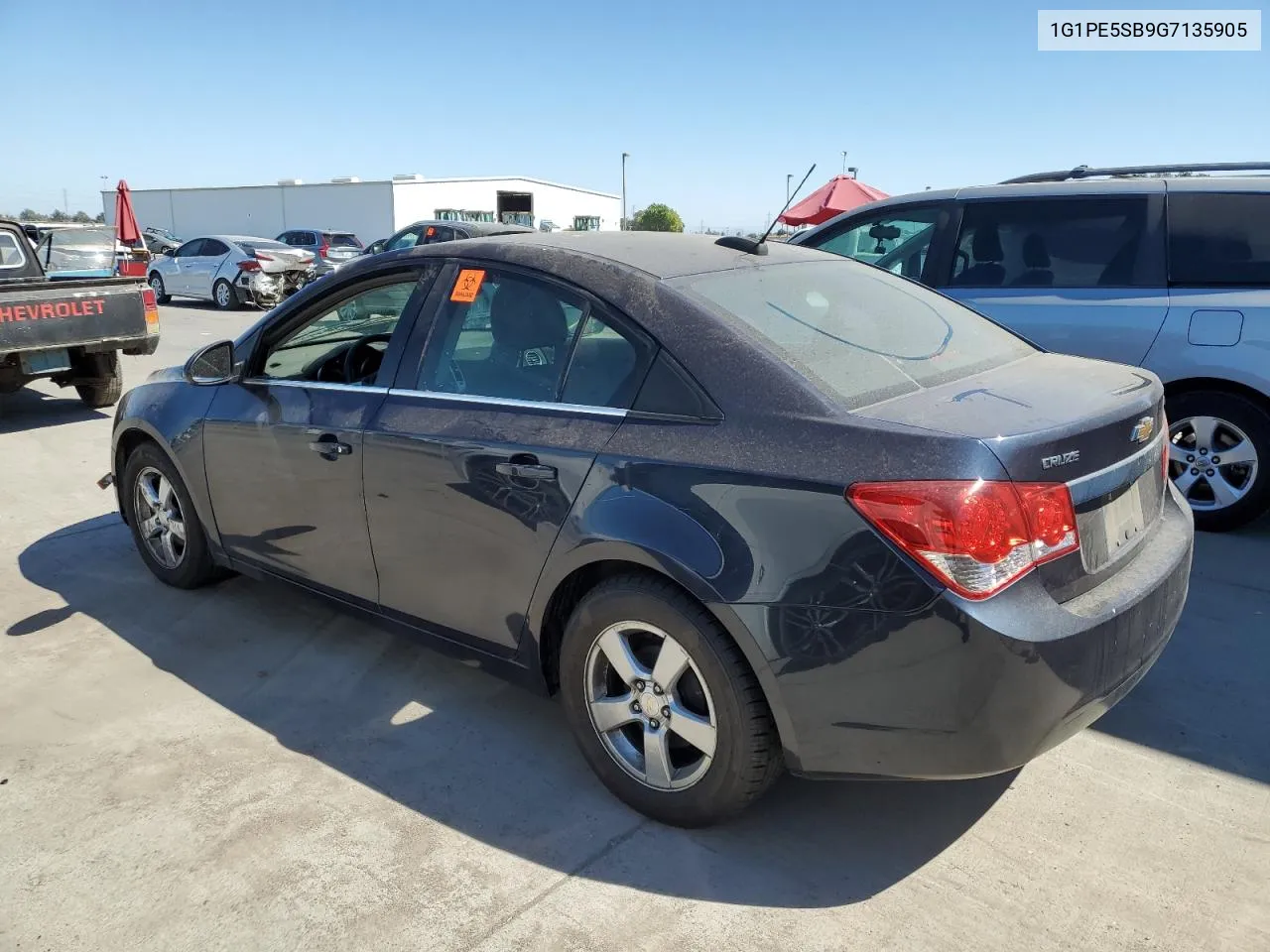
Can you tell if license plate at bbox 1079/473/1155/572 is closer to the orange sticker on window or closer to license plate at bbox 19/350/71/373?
the orange sticker on window

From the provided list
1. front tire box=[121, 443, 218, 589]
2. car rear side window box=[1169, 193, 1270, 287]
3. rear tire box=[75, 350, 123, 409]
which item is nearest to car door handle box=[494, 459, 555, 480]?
front tire box=[121, 443, 218, 589]

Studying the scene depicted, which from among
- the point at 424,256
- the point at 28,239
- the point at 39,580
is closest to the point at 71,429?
the point at 28,239

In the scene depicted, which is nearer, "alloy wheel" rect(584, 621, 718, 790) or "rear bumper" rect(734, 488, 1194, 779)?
"rear bumper" rect(734, 488, 1194, 779)

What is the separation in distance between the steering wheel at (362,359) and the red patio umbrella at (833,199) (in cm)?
1562

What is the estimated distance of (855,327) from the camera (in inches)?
118

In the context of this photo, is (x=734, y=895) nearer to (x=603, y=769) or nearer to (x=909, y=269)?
(x=603, y=769)

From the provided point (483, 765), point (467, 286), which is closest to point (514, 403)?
point (467, 286)

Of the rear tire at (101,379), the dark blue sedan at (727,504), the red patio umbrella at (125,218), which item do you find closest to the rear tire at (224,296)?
the red patio umbrella at (125,218)

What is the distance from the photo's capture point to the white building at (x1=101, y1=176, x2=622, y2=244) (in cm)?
4712

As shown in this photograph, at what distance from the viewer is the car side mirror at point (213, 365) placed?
13.1 ft

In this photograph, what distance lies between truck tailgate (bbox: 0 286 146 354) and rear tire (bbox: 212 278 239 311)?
1221cm

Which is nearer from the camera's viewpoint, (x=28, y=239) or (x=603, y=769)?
(x=603, y=769)

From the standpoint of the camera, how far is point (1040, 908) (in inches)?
96.6

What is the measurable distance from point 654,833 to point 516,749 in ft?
2.16
